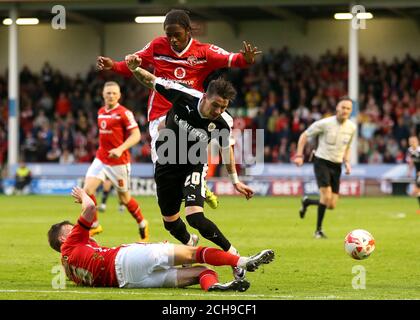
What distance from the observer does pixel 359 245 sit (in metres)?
11.2

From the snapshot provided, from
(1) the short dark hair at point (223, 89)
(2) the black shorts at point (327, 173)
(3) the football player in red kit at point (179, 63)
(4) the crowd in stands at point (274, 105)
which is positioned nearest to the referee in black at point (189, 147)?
(1) the short dark hair at point (223, 89)

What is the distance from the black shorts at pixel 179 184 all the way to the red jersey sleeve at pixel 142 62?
50.9 inches

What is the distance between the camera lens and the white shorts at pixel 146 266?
925cm

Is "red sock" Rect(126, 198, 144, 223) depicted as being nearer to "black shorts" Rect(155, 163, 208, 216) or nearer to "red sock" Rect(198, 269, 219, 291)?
"black shorts" Rect(155, 163, 208, 216)

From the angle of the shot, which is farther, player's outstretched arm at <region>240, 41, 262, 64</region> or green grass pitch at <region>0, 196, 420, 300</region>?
player's outstretched arm at <region>240, 41, 262, 64</region>

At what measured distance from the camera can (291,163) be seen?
33.8 metres

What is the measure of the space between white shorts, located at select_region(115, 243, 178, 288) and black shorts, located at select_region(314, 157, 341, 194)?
316 inches

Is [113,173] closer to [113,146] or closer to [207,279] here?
[113,146]

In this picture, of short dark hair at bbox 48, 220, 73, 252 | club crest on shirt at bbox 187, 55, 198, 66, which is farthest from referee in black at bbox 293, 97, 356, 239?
short dark hair at bbox 48, 220, 73, 252

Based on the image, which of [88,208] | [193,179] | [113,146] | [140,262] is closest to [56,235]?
[88,208]

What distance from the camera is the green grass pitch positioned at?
9.24 metres
